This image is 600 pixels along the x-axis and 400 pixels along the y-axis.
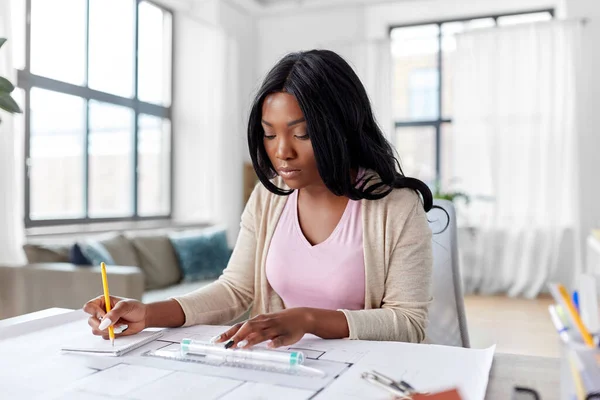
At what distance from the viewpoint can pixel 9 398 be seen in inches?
26.6

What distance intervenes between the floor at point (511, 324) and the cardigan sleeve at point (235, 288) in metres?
2.00

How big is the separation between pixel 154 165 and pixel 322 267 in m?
4.06

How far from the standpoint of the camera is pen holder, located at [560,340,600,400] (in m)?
0.46

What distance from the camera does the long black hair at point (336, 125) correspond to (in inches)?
43.4

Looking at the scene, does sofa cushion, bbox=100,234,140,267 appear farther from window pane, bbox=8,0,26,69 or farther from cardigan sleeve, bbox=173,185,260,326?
cardigan sleeve, bbox=173,185,260,326

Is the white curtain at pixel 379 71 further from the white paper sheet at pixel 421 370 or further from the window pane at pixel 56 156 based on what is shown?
the white paper sheet at pixel 421 370

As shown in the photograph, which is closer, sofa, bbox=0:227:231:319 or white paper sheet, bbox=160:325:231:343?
white paper sheet, bbox=160:325:231:343

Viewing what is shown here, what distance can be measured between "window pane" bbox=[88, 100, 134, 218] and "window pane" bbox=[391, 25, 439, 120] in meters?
2.61

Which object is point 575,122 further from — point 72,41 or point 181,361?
point 181,361

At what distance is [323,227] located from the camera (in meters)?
1.27

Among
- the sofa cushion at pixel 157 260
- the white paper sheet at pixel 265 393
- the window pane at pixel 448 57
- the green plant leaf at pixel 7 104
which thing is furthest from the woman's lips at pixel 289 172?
the window pane at pixel 448 57

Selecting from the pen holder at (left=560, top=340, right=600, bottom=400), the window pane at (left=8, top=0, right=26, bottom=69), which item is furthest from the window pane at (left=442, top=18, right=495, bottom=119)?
the pen holder at (left=560, top=340, right=600, bottom=400)

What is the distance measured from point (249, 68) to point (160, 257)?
2.62m

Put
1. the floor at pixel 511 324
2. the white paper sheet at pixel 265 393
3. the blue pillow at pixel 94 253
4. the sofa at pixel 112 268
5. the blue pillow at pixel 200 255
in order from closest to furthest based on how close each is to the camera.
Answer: the white paper sheet at pixel 265 393 → the sofa at pixel 112 268 → the blue pillow at pixel 94 253 → the floor at pixel 511 324 → the blue pillow at pixel 200 255
